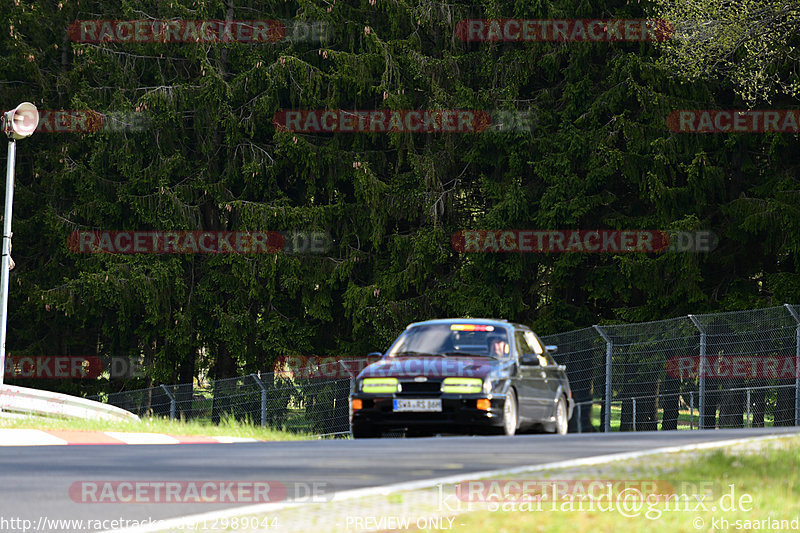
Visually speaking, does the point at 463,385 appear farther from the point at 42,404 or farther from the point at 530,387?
the point at 42,404

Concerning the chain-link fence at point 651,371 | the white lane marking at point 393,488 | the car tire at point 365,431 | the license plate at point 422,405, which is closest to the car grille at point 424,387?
the license plate at point 422,405

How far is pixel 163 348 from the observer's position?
36.7m

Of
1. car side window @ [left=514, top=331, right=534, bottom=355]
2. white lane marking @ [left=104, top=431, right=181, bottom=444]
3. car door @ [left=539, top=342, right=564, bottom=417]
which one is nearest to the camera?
white lane marking @ [left=104, top=431, right=181, bottom=444]

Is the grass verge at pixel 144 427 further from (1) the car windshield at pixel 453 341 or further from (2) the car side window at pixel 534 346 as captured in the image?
(2) the car side window at pixel 534 346

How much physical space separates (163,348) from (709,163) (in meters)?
15.7

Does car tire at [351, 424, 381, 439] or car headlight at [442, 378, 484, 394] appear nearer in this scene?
car headlight at [442, 378, 484, 394]

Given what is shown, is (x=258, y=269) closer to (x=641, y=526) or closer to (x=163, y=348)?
(x=163, y=348)

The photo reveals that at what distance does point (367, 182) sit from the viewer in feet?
115

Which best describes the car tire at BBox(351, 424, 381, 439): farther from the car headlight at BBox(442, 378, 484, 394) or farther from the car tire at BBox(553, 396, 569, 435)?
the car tire at BBox(553, 396, 569, 435)

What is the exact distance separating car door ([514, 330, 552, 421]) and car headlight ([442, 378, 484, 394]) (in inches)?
39.0

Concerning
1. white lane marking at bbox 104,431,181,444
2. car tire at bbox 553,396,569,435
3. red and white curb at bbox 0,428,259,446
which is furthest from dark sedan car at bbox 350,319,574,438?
white lane marking at bbox 104,431,181,444

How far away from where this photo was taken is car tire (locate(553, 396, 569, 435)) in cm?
1694

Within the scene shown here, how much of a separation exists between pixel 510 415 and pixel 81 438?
15.8 ft

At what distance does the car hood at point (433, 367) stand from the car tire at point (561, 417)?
6.92ft
